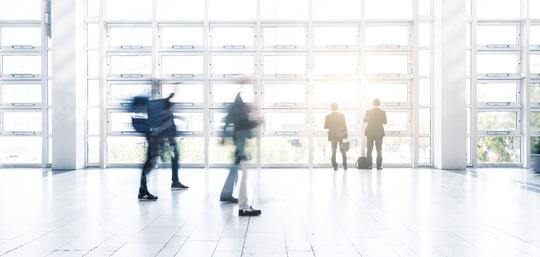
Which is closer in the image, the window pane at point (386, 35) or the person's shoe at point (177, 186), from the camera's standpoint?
the person's shoe at point (177, 186)

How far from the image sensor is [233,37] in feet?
46.5

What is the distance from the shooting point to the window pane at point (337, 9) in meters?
14.1

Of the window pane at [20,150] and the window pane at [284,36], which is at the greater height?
the window pane at [284,36]

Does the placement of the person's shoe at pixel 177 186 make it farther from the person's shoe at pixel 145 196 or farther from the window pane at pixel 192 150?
the window pane at pixel 192 150

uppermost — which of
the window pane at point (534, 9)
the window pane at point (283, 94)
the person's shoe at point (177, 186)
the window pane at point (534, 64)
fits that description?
the window pane at point (534, 9)

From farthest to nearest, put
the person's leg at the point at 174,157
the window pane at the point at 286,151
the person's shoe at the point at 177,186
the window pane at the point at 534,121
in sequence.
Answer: the window pane at the point at 286,151
the window pane at the point at 534,121
the person's shoe at the point at 177,186
the person's leg at the point at 174,157

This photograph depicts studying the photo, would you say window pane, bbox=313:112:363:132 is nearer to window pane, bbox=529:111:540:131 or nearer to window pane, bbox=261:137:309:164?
window pane, bbox=261:137:309:164

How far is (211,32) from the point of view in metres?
14.1

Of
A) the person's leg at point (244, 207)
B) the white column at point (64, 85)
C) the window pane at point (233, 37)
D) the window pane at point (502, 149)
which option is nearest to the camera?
the person's leg at point (244, 207)

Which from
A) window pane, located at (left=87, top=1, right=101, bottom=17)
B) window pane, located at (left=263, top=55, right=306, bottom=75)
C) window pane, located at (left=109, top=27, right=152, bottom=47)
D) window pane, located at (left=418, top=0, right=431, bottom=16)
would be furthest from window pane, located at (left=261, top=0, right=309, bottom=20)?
window pane, located at (left=87, top=1, right=101, bottom=17)

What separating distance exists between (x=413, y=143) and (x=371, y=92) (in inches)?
70.7

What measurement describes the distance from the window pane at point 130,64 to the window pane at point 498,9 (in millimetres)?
9185

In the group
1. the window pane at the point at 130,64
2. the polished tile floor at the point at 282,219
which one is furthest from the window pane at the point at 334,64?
the window pane at the point at 130,64

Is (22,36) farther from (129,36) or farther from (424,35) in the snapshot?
(424,35)
